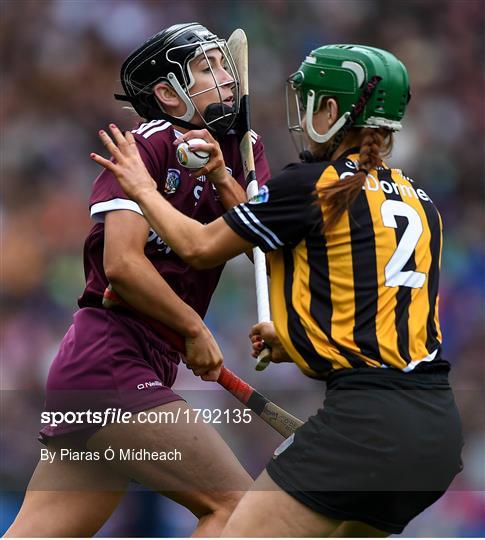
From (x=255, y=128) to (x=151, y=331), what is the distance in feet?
11.8

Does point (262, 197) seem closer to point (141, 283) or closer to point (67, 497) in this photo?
point (141, 283)

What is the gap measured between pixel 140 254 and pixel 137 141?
40cm

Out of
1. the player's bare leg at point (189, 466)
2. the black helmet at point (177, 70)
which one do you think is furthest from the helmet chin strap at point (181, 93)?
the player's bare leg at point (189, 466)

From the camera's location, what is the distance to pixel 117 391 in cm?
328

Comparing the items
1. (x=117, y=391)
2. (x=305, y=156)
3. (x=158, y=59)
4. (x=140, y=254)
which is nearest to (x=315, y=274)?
(x=305, y=156)

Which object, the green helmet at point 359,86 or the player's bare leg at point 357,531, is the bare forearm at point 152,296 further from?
the player's bare leg at point 357,531

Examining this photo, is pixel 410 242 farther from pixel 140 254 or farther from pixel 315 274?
pixel 140 254

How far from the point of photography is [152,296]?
10.5ft

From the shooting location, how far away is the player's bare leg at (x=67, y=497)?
3.38 m

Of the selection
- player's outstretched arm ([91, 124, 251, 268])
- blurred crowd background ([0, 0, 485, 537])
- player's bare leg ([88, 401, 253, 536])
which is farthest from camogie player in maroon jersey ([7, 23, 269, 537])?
blurred crowd background ([0, 0, 485, 537])

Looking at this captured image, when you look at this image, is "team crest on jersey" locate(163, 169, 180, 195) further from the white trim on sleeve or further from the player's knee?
the player's knee

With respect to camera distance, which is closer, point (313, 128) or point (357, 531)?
point (357, 531)

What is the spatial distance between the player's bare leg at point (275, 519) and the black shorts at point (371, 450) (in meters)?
0.02

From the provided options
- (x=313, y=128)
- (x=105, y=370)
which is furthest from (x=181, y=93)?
(x=105, y=370)
